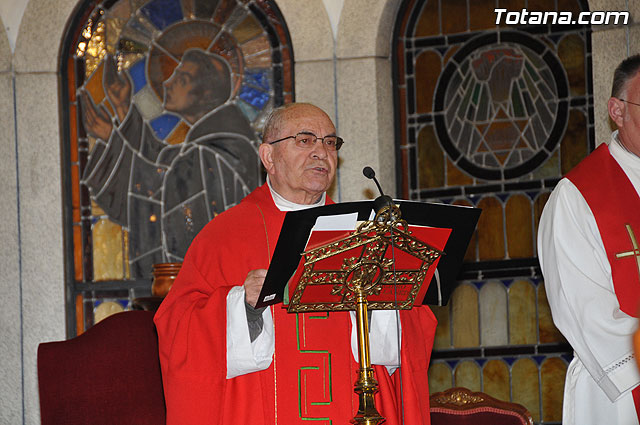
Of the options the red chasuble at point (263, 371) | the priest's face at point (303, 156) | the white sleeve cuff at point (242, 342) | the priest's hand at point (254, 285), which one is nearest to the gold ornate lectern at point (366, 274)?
the priest's hand at point (254, 285)

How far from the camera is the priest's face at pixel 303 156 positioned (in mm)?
4406

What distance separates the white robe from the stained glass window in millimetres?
2202

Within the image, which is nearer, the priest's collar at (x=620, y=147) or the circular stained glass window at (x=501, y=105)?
the priest's collar at (x=620, y=147)

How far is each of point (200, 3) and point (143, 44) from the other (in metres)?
0.51

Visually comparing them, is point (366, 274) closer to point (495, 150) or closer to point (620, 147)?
point (620, 147)

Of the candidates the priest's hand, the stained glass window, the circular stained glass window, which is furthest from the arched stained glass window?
the priest's hand

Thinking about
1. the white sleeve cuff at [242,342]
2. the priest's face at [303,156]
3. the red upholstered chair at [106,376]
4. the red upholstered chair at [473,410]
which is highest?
the priest's face at [303,156]

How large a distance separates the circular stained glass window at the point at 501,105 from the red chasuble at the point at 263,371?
2607 millimetres

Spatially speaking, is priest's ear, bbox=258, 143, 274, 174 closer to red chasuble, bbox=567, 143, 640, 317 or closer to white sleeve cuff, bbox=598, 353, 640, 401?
red chasuble, bbox=567, 143, 640, 317

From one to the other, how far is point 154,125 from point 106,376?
273 centimetres

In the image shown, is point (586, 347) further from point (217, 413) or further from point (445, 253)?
point (217, 413)

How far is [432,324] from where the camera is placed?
441 centimetres

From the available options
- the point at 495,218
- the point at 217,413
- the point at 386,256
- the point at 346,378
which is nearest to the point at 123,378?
the point at 217,413

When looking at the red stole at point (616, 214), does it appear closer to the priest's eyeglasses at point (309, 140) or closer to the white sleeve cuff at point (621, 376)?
the white sleeve cuff at point (621, 376)
